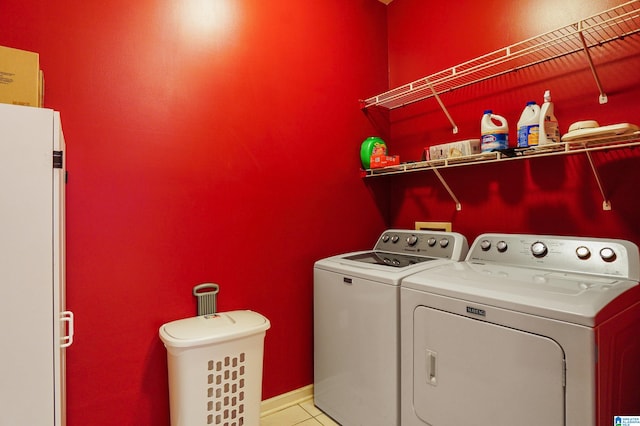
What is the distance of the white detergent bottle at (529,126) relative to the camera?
1.66 metres

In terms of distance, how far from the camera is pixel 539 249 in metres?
1.62

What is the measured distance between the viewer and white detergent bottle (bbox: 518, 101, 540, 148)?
166cm

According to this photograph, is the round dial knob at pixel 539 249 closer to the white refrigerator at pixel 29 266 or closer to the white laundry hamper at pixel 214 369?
the white laundry hamper at pixel 214 369

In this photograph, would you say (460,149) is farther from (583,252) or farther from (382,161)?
(583,252)

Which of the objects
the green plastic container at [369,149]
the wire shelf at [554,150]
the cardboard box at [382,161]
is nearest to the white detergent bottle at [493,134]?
the wire shelf at [554,150]

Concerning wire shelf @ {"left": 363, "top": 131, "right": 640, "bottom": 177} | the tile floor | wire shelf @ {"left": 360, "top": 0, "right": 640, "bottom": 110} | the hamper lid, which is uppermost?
wire shelf @ {"left": 360, "top": 0, "right": 640, "bottom": 110}

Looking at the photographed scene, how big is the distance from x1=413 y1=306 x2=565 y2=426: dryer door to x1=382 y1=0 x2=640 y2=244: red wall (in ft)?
2.93

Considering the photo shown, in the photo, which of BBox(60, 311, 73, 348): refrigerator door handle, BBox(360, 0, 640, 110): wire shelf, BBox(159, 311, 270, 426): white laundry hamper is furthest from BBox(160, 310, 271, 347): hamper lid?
BBox(360, 0, 640, 110): wire shelf

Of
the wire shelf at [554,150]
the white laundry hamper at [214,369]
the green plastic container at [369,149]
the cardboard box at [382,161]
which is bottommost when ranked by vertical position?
the white laundry hamper at [214,369]

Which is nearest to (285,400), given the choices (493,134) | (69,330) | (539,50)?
(69,330)

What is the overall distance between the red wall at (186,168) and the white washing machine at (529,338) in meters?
0.88

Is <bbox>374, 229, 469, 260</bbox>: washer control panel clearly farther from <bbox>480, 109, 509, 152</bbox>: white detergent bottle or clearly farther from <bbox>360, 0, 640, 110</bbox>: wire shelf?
<bbox>360, 0, 640, 110</bbox>: wire shelf

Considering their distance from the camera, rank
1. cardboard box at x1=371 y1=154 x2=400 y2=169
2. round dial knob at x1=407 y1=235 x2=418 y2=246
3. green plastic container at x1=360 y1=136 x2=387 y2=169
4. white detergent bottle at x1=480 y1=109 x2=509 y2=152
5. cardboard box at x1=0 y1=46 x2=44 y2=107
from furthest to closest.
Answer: green plastic container at x1=360 y1=136 x2=387 y2=169 → cardboard box at x1=371 y1=154 x2=400 y2=169 → round dial knob at x1=407 y1=235 x2=418 y2=246 → white detergent bottle at x1=480 y1=109 x2=509 y2=152 → cardboard box at x1=0 y1=46 x2=44 y2=107

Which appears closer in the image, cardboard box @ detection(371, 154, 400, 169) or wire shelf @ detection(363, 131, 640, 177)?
wire shelf @ detection(363, 131, 640, 177)
